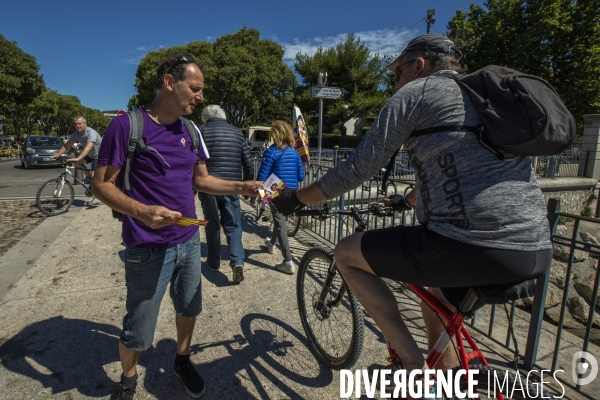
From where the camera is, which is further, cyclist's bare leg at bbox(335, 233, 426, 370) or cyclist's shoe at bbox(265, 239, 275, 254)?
cyclist's shoe at bbox(265, 239, 275, 254)

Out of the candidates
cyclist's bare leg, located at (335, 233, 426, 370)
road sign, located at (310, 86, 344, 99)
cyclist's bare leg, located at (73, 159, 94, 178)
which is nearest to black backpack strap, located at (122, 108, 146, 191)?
cyclist's bare leg, located at (335, 233, 426, 370)

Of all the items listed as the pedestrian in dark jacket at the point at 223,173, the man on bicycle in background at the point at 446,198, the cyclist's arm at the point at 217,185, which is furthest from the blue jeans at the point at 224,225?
the man on bicycle in background at the point at 446,198

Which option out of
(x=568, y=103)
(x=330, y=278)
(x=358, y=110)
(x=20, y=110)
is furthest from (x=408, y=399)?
(x=20, y=110)

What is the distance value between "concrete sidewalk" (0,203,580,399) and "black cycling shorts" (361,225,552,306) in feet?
4.16

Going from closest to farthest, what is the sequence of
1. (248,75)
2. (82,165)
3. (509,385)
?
(509,385) → (82,165) → (248,75)

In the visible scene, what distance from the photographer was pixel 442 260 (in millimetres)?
1555

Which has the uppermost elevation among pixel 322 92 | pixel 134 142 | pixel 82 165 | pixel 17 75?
pixel 17 75

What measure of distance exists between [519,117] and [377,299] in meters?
1.03

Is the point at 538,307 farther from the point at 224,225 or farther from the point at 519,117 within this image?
the point at 224,225

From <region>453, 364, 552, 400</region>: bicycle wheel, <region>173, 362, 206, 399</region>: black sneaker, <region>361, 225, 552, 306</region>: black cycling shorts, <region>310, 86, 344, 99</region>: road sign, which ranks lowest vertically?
<region>173, 362, 206, 399</region>: black sneaker

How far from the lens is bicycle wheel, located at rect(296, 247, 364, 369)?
8.03 ft

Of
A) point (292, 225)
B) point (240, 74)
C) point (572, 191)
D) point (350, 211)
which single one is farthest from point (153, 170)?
point (240, 74)

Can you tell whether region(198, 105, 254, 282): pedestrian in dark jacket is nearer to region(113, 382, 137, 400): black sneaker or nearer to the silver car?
region(113, 382, 137, 400): black sneaker

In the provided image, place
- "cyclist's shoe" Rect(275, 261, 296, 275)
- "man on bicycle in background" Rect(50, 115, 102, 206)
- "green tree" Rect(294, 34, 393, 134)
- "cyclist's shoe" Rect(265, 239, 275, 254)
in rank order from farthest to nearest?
"green tree" Rect(294, 34, 393, 134) → "man on bicycle in background" Rect(50, 115, 102, 206) → "cyclist's shoe" Rect(265, 239, 275, 254) → "cyclist's shoe" Rect(275, 261, 296, 275)
